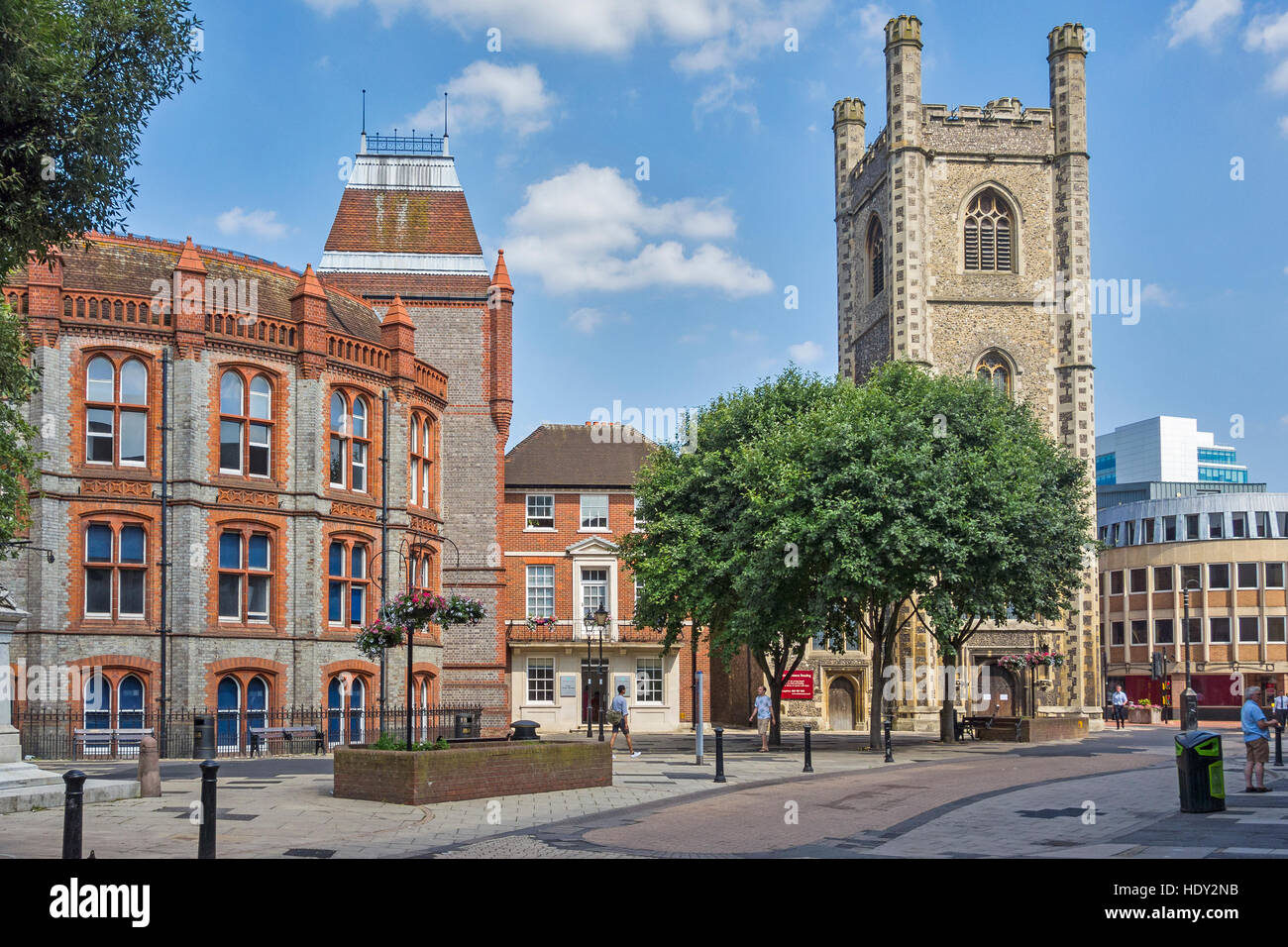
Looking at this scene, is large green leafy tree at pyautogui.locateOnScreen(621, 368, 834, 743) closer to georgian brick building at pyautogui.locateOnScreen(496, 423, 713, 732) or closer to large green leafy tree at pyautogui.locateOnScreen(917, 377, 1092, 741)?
large green leafy tree at pyautogui.locateOnScreen(917, 377, 1092, 741)

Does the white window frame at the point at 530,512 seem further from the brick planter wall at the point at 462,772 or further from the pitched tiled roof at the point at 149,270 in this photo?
the brick planter wall at the point at 462,772

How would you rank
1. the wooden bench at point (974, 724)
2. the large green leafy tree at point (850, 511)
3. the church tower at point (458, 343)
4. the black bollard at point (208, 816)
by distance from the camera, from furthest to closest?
the church tower at point (458, 343) < the wooden bench at point (974, 724) < the large green leafy tree at point (850, 511) < the black bollard at point (208, 816)

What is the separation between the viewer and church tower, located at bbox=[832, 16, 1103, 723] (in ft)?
186

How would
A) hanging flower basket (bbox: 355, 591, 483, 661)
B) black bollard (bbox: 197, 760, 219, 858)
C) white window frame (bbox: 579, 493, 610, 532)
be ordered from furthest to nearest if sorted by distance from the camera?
white window frame (bbox: 579, 493, 610, 532), hanging flower basket (bbox: 355, 591, 483, 661), black bollard (bbox: 197, 760, 219, 858)

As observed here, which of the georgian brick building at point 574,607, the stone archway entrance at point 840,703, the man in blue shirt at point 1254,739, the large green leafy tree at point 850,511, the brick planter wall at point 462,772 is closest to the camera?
the brick planter wall at point 462,772

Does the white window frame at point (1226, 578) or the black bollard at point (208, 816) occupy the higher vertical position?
the white window frame at point (1226, 578)

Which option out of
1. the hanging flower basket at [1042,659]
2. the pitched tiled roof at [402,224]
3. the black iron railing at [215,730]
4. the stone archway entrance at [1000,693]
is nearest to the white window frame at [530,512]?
the pitched tiled roof at [402,224]

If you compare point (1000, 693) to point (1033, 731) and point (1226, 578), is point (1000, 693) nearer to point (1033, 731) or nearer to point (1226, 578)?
point (1033, 731)

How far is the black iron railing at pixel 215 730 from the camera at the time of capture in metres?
31.9

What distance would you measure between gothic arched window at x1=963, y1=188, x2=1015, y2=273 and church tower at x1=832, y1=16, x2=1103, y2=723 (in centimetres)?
5

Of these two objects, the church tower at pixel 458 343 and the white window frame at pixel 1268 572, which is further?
the white window frame at pixel 1268 572

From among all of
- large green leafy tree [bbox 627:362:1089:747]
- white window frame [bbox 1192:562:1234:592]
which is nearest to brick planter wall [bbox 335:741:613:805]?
large green leafy tree [bbox 627:362:1089:747]

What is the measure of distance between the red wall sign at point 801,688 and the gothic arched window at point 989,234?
2057cm

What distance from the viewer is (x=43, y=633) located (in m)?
32.8
